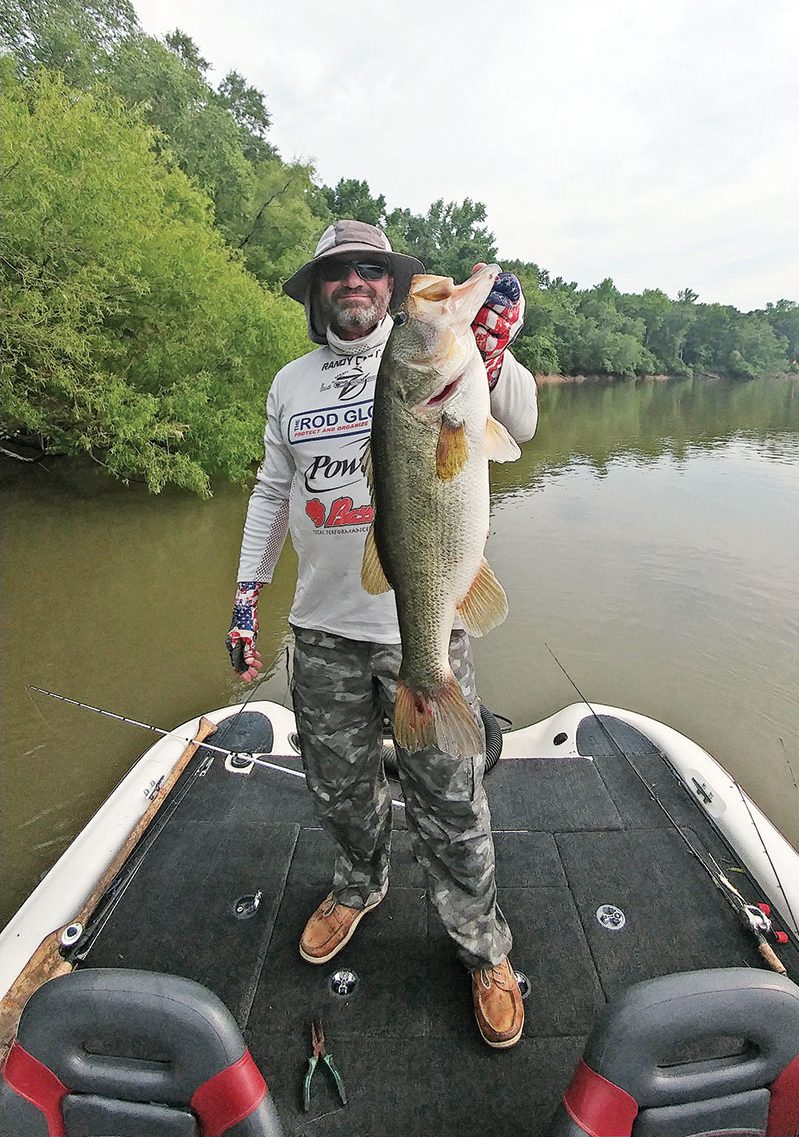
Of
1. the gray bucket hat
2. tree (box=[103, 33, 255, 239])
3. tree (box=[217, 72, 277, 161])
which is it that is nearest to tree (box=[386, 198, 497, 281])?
tree (box=[217, 72, 277, 161])

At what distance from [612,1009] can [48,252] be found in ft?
37.2

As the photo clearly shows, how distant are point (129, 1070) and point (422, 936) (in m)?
1.38

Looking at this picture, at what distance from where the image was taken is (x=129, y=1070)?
55.0 inches

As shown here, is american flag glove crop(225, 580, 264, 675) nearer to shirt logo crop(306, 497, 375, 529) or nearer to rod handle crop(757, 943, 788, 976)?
shirt logo crop(306, 497, 375, 529)

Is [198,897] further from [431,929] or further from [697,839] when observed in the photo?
[697,839]

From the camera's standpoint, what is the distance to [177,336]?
37.0 feet

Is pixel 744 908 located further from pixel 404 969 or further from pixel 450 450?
pixel 450 450

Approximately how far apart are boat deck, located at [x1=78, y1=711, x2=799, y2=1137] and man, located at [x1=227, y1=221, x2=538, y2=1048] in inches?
8.0

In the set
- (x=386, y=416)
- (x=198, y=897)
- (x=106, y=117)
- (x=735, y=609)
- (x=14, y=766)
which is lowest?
(x=735, y=609)

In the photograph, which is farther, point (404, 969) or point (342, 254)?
point (404, 969)

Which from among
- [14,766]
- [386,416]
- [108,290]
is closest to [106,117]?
[108,290]

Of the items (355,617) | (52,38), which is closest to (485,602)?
(355,617)

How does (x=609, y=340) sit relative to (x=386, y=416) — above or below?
above

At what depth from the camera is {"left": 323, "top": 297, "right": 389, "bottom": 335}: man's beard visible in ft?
6.64
